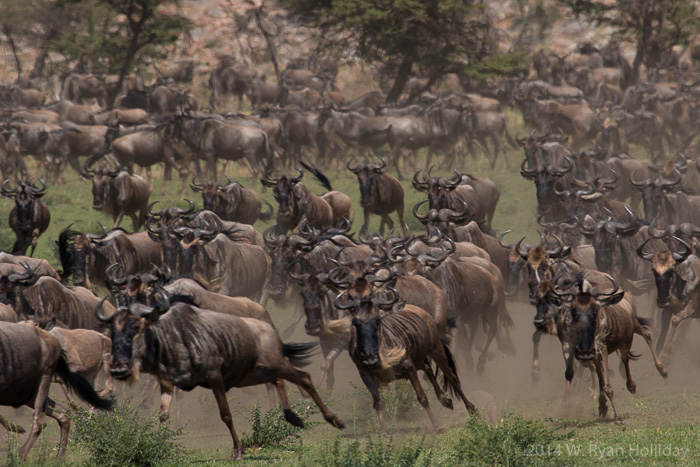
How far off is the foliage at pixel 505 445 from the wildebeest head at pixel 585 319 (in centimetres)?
163

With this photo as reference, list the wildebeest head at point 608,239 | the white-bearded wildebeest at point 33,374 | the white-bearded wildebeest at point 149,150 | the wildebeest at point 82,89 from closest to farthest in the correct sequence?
the white-bearded wildebeest at point 33,374 → the wildebeest head at point 608,239 → the white-bearded wildebeest at point 149,150 → the wildebeest at point 82,89

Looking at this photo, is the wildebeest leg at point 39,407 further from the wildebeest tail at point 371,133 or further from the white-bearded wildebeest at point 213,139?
the wildebeest tail at point 371,133

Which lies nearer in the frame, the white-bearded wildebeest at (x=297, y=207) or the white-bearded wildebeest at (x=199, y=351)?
the white-bearded wildebeest at (x=199, y=351)

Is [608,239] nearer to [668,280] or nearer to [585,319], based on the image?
[668,280]

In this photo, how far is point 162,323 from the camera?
8516 millimetres

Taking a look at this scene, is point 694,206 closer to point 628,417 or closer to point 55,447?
point 628,417

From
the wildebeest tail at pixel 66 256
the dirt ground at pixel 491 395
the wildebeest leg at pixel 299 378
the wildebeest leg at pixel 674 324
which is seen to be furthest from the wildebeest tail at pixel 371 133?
the wildebeest leg at pixel 299 378

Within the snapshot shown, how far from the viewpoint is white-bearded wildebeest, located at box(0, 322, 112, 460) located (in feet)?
27.3

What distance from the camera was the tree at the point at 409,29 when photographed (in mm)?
32812

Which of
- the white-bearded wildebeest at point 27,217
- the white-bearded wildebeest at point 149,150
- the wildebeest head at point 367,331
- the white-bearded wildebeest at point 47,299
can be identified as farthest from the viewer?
the white-bearded wildebeest at point 149,150

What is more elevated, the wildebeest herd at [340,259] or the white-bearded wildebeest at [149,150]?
the wildebeest herd at [340,259]

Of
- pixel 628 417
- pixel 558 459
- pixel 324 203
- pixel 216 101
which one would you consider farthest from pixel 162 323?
pixel 216 101

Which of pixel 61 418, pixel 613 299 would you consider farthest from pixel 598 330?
pixel 61 418

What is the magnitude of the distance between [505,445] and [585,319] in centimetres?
245
